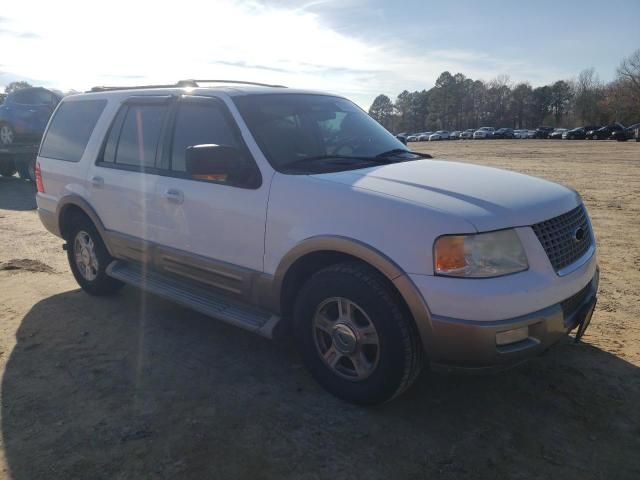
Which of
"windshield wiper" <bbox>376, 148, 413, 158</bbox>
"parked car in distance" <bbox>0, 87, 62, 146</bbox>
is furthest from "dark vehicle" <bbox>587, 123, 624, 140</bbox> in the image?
"windshield wiper" <bbox>376, 148, 413, 158</bbox>

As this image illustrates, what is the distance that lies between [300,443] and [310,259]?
107 cm

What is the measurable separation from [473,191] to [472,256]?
501 millimetres

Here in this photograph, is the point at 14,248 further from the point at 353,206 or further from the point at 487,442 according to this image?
the point at 487,442

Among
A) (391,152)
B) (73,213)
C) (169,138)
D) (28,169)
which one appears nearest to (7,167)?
(28,169)

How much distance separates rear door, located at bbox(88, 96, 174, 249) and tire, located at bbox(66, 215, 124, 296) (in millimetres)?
376

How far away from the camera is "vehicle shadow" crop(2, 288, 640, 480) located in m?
2.61

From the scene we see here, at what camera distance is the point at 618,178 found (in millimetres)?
13812

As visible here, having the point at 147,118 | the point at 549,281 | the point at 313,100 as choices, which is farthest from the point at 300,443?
the point at 147,118

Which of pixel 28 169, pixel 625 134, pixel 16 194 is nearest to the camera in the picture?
pixel 16 194

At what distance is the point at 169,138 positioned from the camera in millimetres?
4035

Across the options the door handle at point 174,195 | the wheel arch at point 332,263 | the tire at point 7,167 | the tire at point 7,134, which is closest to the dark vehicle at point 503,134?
the tire at point 7,167

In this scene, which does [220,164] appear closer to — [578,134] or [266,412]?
[266,412]

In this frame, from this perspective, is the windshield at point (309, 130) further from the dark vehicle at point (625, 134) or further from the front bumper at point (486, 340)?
the dark vehicle at point (625, 134)

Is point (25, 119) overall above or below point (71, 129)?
below
